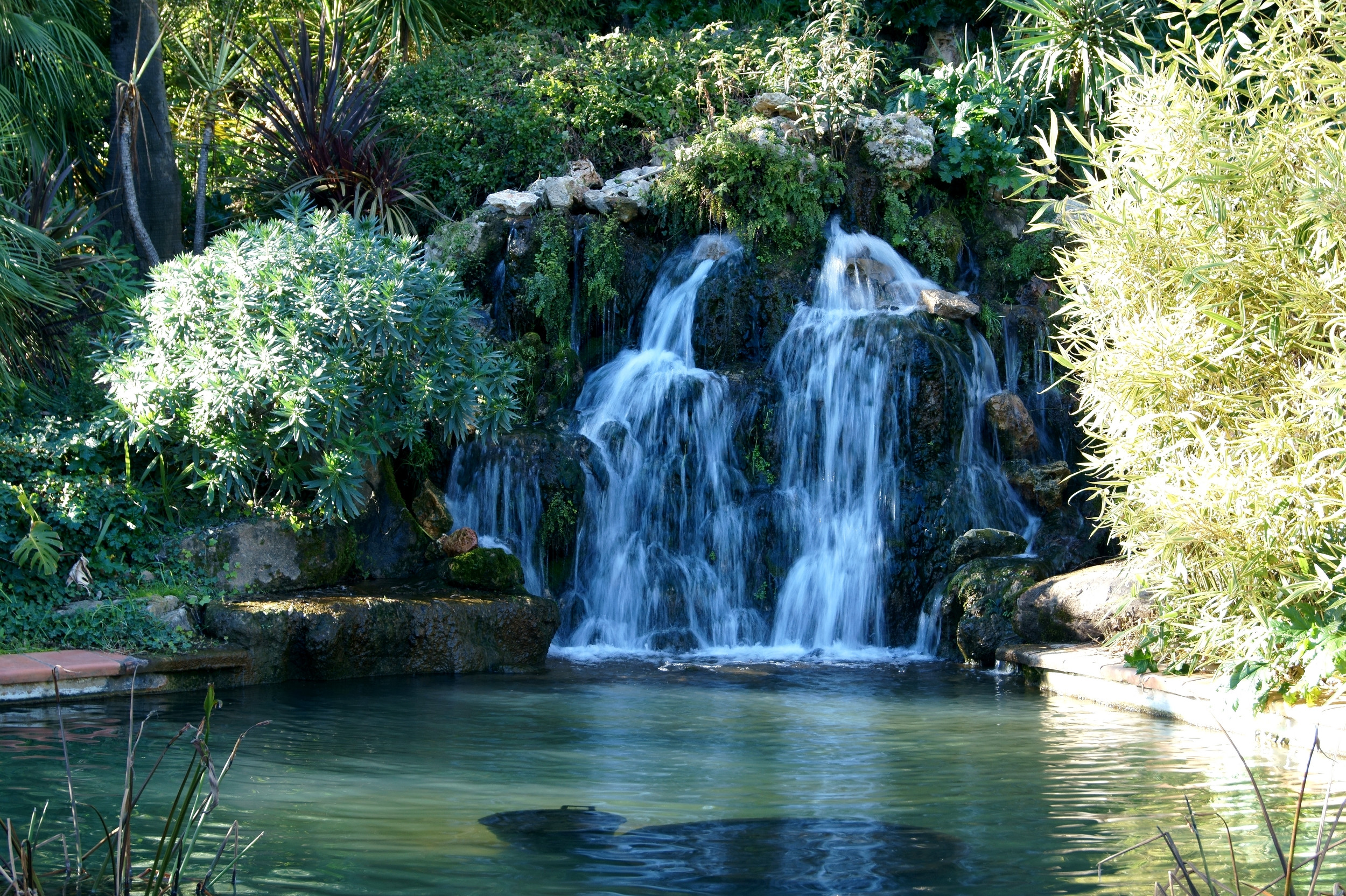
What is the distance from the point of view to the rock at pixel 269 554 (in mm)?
9578

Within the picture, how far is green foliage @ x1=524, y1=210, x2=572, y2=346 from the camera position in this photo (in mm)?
13375

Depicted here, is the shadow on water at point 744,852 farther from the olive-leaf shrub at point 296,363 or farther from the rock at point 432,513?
the rock at point 432,513

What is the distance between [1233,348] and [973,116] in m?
9.09

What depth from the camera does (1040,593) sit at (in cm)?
970

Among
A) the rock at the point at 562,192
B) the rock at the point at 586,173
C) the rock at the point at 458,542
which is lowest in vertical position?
the rock at the point at 458,542

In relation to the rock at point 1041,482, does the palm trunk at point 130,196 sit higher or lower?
higher

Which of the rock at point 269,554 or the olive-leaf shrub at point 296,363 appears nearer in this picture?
the olive-leaf shrub at point 296,363

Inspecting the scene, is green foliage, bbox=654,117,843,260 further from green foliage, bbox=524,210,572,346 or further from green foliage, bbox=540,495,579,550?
green foliage, bbox=540,495,579,550

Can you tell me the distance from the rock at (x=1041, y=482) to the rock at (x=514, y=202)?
5951 millimetres

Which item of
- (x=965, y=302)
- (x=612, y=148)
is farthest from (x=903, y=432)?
(x=612, y=148)

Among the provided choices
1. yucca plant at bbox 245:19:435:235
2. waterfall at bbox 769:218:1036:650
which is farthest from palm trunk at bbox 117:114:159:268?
waterfall at bbox 769:218:1036:650

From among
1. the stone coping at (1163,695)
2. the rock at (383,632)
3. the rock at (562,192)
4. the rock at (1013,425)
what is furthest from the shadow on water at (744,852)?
the rock at (562,192)

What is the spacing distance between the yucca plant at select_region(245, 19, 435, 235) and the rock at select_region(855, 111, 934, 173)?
527 cm

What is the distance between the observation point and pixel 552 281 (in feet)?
43.9
